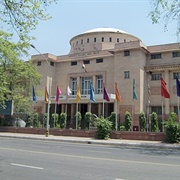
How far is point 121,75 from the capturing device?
136ft

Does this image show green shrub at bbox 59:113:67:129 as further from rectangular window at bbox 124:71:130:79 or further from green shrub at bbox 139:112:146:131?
rectangular window at bbox 124:71:130:79

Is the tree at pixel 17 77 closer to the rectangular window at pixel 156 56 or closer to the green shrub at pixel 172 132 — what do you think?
the rectangular window at pixel 156 56

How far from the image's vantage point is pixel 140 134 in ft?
79.6

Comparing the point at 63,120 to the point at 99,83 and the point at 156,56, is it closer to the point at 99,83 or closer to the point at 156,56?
the point at 99,83

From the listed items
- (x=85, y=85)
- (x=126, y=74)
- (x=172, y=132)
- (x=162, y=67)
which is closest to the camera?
(x=172, y=132)

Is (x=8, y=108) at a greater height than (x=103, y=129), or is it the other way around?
(x=8, y=108)

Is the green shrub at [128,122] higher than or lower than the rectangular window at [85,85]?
lower

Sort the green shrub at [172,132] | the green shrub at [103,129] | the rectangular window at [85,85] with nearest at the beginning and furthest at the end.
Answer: the green shrub at [172,132] < the green shrub at [103,129] < the rectangular window at [85,85]

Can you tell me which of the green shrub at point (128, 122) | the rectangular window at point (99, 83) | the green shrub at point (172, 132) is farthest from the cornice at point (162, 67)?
the green shrub at point (172, 132)

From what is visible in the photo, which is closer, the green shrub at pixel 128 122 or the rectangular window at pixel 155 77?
the green shrub at pixel 128 122

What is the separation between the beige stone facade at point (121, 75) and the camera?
39500mm

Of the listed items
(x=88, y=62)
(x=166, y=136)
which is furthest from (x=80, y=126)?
(x=166, y=136)

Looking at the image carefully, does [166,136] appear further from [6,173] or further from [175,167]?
[6,173]

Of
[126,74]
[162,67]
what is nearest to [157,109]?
[162,67]
